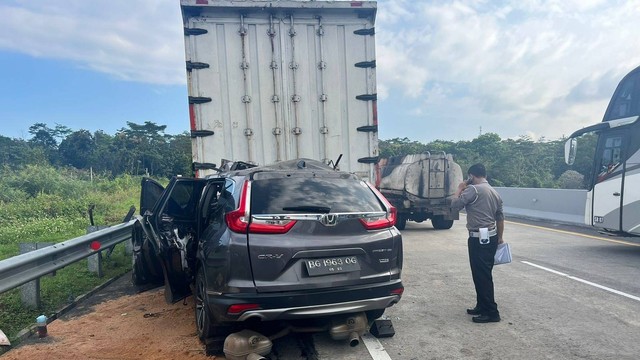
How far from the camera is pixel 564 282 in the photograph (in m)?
6.06

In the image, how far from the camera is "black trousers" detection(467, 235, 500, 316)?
4.58 meters

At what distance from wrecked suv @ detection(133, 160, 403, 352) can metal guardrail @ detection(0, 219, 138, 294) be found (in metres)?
1.77

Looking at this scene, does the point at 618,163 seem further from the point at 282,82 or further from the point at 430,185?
the point at 282,82

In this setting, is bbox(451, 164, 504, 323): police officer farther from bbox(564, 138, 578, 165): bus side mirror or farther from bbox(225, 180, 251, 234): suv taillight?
bbox(564, 138, 578, 165): bus side mirror

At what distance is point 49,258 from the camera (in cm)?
481

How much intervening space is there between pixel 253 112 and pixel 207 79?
86 cm

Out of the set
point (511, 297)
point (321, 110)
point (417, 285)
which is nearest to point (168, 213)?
point (321, 110)

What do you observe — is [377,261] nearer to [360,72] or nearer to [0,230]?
[360,72]

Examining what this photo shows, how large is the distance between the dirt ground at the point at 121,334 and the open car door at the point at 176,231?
360mm

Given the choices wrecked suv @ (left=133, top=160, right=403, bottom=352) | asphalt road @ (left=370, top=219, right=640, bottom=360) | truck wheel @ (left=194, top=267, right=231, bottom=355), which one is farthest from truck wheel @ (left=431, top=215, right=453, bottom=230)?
truck wheel @ (left=194, top=267, right=231, bottom=355)

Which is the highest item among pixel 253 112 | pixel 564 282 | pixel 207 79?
pixel 207 79

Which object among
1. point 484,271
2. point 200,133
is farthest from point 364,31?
point 484,271

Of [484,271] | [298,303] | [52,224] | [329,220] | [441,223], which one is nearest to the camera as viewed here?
[298,303]

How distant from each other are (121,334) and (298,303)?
2208mm
